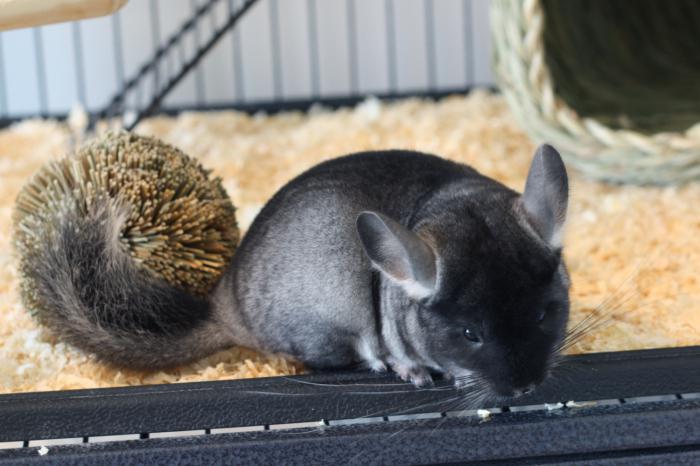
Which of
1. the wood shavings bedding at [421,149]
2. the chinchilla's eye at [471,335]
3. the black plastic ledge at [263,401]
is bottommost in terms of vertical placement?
the wood shavings bedding at [421,149]

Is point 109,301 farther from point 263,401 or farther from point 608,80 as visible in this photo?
point 608,80

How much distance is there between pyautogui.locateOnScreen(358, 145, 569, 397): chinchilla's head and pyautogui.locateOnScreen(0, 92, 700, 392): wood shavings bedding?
0.10 meters

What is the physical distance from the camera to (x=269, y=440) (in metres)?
1.57

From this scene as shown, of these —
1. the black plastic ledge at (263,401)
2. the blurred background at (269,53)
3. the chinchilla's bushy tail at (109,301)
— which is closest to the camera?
the black plastic ledge at (263,401)

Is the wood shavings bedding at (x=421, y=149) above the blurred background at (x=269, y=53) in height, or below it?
below

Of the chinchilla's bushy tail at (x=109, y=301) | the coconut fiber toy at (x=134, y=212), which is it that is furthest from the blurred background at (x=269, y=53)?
the chinchilla's bushy tail at (x=109, y=301)

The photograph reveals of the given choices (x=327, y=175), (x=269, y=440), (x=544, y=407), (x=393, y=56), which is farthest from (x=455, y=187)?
(x=393, y=56)

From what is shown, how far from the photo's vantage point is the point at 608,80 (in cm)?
374

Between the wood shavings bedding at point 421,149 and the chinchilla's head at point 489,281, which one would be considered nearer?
the chinchilla's head at point 489,281

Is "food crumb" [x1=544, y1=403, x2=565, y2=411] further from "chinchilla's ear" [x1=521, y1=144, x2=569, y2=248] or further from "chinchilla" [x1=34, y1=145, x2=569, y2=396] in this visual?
"chinchilla's ear" [x1=521, y1=144, x2=569, y2=248]

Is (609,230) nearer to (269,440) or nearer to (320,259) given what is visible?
(320,259)

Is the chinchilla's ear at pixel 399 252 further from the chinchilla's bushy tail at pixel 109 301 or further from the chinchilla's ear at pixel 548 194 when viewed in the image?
the chinchilla's bushy tail at pixel 109 301

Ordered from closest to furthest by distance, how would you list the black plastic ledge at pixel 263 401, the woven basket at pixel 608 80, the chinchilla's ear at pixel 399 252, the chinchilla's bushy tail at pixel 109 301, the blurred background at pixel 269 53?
the chinchilla's ear at pixel 399 252
the black plastic ledge at pixel 263 401
the chinchilla's bushy tail at pixel 109 301
the woven basket at pixel 608 80
the blurred background at pixel 269 53

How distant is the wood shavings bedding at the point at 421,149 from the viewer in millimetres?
→ 2002
